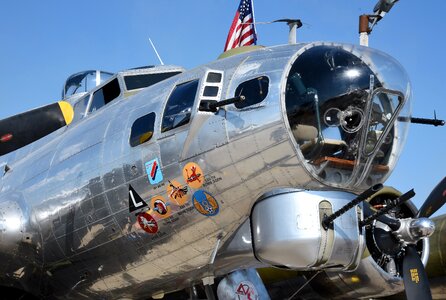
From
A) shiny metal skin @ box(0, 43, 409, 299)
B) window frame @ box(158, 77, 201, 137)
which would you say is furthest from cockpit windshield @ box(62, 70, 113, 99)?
window frame @ box(158, 77, 201, 137)

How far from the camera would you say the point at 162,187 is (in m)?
7.51

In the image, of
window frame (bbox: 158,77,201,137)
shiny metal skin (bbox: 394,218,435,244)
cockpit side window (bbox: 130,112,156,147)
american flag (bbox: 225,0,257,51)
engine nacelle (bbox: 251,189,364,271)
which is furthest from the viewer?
american flag (bbox: 225,0,257,51)

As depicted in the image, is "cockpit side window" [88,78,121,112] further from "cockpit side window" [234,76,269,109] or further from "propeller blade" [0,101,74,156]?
"cockpit side window" [234,76,269,109]

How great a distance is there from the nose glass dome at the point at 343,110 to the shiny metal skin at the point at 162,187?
0.03m

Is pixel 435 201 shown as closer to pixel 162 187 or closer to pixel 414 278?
pixel 414 278

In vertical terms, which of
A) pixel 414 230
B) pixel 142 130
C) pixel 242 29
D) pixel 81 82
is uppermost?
pixel 142 130

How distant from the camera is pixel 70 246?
27.6 feet

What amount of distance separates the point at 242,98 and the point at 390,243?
3.85m

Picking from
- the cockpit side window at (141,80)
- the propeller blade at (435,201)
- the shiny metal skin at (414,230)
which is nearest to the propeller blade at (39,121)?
the cockpit side window at (141,80)

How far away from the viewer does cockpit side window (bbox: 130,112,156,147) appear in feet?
25.6

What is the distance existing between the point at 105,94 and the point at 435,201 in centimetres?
494

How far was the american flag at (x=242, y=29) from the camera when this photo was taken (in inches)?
606

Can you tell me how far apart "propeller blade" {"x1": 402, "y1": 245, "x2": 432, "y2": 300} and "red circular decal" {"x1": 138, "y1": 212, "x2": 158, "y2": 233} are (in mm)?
3847

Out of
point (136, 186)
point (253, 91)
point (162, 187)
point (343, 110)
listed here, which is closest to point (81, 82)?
point (136, 186)
